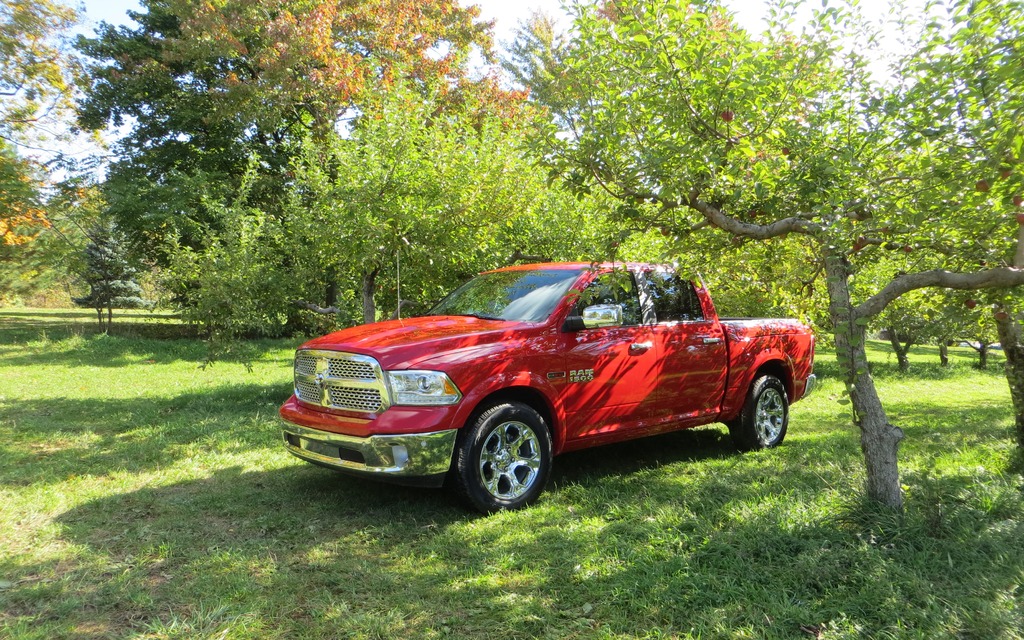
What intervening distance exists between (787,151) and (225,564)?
4285mm

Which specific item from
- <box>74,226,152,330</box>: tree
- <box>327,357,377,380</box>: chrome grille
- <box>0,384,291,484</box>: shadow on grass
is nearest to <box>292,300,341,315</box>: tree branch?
<box>0,384,291,484</box>: shadow on grass

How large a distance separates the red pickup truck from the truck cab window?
18 millimetres

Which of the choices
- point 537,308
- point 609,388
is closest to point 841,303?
point 609,388

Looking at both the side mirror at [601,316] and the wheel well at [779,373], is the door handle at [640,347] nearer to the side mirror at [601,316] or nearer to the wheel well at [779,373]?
the side mirror at [601,316]

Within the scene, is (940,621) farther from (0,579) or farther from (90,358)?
(90,358)

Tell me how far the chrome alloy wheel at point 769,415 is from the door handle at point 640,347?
170 cm

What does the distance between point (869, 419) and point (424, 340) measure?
2897mm

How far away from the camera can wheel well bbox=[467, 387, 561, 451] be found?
14.8ft

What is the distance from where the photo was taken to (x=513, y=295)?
5.45 meters

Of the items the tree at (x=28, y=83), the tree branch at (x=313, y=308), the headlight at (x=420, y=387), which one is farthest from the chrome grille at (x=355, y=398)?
the tree at (x=28, y=83)

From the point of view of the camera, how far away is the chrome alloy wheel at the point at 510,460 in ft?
14.9

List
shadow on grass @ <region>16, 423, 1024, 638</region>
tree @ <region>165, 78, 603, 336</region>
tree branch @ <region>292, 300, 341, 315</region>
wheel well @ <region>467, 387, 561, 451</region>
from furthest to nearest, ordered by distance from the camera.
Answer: tree branch @ <region>292, 300, 341, 315</region>, tree @ <region>165, 78, 603, 336</region>, wheel well @ <region>467, 387, 561, 451</region>, shadow on grass @ <region>16, 423, 1024, 638</region>

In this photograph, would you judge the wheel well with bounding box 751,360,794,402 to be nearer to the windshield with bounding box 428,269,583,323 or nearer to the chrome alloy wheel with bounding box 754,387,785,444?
the chrome alloy wheel with bounding box 754,387,785,444

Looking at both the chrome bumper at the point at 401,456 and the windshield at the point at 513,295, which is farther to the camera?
the windshield at the point at 513,295
